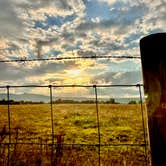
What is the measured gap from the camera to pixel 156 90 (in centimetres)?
219

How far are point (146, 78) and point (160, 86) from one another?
4.4 inches

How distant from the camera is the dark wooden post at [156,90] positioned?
216 cm

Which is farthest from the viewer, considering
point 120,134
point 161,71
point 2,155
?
point 120,134

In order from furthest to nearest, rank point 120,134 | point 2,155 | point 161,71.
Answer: point 120,134, point 2,155, point 161,71

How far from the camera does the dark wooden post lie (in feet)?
7.10

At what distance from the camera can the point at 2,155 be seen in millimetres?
4750

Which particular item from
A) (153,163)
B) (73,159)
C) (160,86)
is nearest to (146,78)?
(160,86)

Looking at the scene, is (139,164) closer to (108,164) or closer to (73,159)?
(108,164)

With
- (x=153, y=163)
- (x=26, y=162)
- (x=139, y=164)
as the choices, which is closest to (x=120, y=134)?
(x=139, y=164)

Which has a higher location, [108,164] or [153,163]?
[153,163]

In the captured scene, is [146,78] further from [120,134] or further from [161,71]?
[120,134]

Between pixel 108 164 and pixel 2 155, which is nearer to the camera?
pixel 2 155

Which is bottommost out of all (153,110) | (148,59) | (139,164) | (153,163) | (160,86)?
(139,164)

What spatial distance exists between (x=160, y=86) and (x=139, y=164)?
3.60 meters
